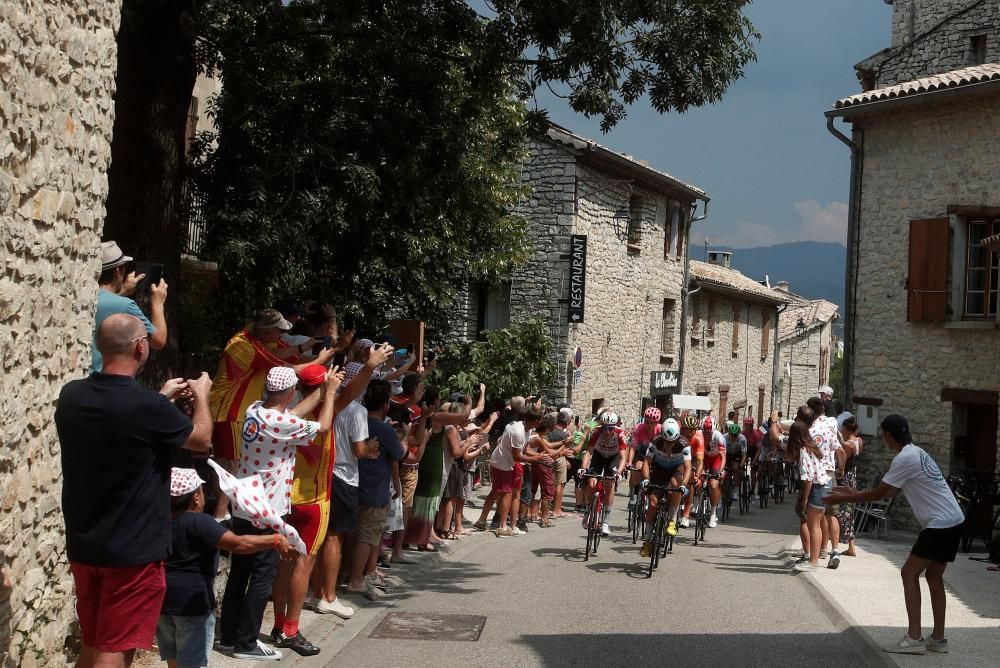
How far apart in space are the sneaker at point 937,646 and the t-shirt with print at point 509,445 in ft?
23.6

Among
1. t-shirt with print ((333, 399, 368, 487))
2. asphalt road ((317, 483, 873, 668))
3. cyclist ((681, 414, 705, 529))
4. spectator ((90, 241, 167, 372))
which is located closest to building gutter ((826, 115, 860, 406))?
cyclist ((681, 414, 705, 529))

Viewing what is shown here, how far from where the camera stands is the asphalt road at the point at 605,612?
26.0 feet

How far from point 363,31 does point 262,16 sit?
43.2 inches

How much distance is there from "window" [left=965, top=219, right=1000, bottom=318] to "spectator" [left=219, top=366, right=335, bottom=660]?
14619 millimetres

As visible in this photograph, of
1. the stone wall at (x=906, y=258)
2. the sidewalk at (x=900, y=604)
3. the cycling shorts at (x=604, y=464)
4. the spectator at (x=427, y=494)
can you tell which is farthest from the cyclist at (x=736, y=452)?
the spectator at (x=427, y=494)

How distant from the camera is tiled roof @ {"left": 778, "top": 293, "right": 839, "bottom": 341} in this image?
156 feet

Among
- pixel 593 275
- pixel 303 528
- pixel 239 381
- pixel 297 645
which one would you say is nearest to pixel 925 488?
pixel 303 528

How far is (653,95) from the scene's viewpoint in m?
11.4

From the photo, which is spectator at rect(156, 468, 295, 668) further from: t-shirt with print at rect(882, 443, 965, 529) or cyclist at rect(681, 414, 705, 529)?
cyclist at rect(681, 414, 705, 529)

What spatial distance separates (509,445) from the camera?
582 inches

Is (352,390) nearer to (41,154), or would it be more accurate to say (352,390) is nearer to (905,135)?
(41,154)

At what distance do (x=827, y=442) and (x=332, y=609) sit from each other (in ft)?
20.9

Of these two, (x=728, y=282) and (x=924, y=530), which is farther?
(x=728, y=282)

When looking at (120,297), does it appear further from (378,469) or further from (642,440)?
Answer: (642,440)
